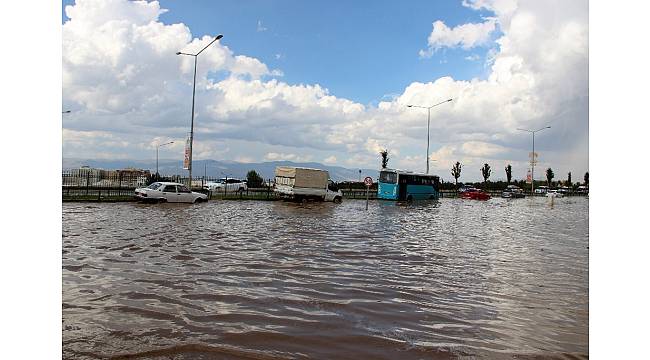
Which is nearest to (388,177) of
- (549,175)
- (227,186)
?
(227,186)

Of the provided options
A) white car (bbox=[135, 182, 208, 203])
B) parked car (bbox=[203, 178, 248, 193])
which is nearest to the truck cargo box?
parked car (bbox=[203, 178, 248, 193])

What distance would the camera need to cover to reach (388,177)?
3956 centimetres

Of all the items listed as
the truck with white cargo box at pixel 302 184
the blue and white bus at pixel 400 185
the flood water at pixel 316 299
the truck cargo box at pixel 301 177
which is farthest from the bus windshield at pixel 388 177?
the flood water at pixel 316 299

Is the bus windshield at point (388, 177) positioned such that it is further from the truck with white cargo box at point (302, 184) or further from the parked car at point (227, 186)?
the parked car at point (227, 186)

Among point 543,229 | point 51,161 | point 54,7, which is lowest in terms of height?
point 543,229

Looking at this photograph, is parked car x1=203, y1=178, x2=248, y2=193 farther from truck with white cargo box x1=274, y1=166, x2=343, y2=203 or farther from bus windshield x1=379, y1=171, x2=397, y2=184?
bus windshield x1=379, y1=171, x2=397, y2=184

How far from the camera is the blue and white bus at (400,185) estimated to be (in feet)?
128

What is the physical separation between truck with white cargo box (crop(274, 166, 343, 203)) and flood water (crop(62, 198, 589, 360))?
21173 mm

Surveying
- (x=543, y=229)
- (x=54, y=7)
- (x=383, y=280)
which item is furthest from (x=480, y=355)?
(x=543, y=229)

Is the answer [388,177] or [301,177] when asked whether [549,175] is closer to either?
[388,177]

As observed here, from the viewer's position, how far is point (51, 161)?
100.0 inches

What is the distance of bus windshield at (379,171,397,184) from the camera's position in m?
39.2

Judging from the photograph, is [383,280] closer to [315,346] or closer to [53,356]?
[315,346]

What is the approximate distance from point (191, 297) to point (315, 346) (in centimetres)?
261
